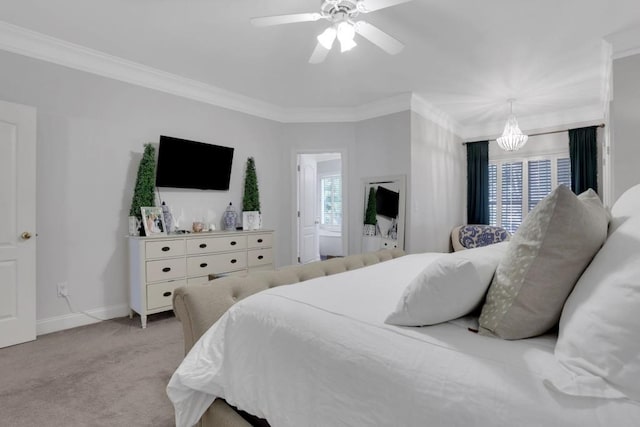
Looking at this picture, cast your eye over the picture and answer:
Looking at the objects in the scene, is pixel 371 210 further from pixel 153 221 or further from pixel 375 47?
pixel 153 221

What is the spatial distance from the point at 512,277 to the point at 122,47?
370 centimetres

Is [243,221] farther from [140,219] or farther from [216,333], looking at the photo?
[216,333]

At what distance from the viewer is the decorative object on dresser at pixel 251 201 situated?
14.0 feet

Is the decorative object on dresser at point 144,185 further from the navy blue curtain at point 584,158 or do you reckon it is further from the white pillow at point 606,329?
the navy blue curtain at point 584,158

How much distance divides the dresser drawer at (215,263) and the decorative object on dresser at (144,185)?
0.61 meters

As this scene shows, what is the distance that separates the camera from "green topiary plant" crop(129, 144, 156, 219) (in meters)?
3.27

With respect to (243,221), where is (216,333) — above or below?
below

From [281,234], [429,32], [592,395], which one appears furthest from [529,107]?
[592,395]

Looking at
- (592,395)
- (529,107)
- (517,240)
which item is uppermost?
(529,107)

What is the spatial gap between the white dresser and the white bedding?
5.54 ft

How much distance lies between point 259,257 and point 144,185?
1.55 meters

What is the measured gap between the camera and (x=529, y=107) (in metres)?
4.66

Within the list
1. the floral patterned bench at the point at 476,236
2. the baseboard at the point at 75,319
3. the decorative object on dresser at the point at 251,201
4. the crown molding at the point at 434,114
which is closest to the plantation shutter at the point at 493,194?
the floral patterned bench at the point at 476,236

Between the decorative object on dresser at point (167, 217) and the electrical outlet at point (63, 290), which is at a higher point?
the decorative object on dresser at point (167, 217)
